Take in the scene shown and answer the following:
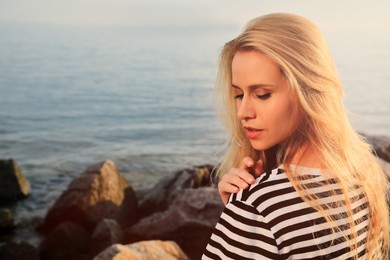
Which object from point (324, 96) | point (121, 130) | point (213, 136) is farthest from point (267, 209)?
point (121, 130)

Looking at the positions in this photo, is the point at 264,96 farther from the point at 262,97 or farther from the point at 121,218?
the point at 121,218

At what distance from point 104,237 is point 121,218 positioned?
172 centimetres

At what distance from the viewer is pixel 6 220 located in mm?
10266

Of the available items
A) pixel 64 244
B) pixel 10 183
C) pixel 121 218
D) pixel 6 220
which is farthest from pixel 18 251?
pixel 10 183

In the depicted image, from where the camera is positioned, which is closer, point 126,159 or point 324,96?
point 324,96

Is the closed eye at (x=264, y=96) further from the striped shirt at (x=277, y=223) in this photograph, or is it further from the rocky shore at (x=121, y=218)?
the rocky shore at (x=121, y=218)

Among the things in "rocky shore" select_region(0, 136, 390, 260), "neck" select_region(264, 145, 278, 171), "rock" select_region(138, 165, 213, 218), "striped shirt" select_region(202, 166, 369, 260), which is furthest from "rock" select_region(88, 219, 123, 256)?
"striped shirt" select_region(202, 166, 369, 260)

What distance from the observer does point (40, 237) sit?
10016mm

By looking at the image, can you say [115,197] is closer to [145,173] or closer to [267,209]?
[145,173]

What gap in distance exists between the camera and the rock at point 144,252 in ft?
16.1

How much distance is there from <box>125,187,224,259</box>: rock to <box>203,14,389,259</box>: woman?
454 centimetres

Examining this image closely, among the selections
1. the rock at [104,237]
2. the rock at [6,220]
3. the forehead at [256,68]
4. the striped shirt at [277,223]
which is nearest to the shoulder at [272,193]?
the striped shirt at [277,223]

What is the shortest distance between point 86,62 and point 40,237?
6079cm

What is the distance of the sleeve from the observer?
6.34ft
